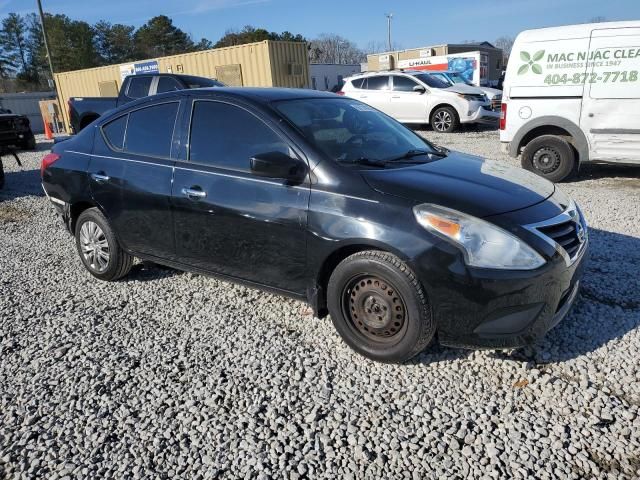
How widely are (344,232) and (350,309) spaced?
50cm

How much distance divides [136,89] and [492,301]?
34.6 feet

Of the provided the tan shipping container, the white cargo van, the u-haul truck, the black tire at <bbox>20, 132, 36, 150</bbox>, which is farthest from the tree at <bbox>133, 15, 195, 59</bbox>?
the white cargo van

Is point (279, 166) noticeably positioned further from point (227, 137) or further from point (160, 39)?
point (160, 39)

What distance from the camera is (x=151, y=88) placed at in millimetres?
10828

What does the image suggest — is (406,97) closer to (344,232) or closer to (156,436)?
(344,232)

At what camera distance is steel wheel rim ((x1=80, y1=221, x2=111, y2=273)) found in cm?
434

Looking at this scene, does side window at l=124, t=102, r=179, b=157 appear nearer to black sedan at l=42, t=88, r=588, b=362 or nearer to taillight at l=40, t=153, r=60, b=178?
black sedan at l=42, t=88, r=588, b=362

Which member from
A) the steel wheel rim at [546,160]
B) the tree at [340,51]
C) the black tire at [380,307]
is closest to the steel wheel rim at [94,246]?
the black tire at [380,307]

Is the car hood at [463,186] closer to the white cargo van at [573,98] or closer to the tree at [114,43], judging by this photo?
the white cargo van at [573,98]

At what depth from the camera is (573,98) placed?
7121 millimetres

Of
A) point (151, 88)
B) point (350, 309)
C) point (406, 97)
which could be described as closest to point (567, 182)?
point (350, 309)

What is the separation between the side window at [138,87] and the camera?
431 inches

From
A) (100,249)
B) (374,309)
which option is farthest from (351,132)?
(100,249)

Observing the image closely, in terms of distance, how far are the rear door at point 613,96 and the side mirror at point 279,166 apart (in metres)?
5.83
